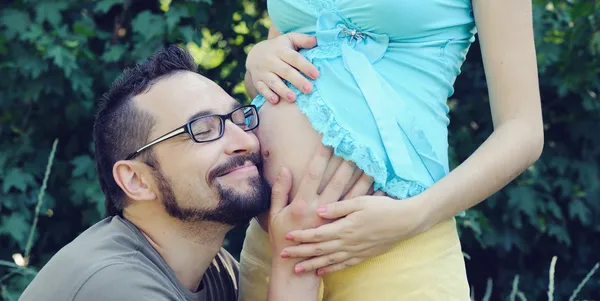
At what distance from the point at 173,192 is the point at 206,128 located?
196 millimetres

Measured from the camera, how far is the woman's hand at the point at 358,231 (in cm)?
186

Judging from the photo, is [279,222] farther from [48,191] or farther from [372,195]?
[48,191]

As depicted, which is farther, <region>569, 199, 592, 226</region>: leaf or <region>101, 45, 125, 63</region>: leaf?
<region>569, 199, 592, 226</region>: leaf

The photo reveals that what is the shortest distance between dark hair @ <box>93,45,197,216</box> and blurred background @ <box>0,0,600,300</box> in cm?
107

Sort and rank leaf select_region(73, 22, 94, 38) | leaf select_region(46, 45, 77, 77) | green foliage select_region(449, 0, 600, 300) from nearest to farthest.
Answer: leaf select_region(46, 45, 77, 77)
leaf select_region(73, 22, 94, 38)
green foliage select_region(449, 0, 600, 300)

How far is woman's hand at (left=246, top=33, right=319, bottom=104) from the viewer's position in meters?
2.04

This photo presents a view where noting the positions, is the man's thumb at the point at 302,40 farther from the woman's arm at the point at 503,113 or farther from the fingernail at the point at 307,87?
the woman's arm at the point at 503,113

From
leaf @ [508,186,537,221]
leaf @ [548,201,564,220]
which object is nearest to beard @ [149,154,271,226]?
leaf @ [508,186,537,221]

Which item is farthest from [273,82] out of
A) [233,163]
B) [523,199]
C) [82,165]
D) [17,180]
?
[523,199]

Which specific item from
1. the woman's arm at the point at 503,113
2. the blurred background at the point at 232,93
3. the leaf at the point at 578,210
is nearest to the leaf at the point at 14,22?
the blurred background at the point at 232,93

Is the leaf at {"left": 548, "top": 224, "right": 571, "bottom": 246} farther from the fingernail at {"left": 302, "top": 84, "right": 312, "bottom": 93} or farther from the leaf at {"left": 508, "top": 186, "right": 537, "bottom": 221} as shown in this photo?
the fingernail at {"left": 302, "top": 84, "right": 312, "bottom": 93}

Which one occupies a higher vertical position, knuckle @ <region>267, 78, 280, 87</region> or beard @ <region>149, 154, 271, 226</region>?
knuckle @ <region>267, 78, 280, 87</region>

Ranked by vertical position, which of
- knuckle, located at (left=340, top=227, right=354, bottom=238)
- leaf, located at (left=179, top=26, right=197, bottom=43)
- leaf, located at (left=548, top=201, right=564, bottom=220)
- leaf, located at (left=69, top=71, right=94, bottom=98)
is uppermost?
knuckle, located at (left=340, top=227, right=354, bottom=238)

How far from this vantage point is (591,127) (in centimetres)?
385
